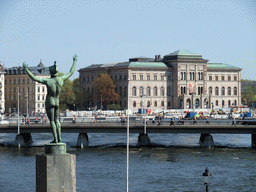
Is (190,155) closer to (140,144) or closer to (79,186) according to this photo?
(140,144)

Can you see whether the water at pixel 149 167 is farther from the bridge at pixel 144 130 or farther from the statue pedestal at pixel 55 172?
the statue pedestal at pixel 55 172

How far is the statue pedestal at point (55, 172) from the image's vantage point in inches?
746

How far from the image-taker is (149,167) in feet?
212

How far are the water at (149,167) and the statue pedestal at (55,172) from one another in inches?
1233

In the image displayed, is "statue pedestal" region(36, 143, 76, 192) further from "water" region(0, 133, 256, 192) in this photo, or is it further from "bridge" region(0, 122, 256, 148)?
"bridge" region(0, 122, 256, 148)

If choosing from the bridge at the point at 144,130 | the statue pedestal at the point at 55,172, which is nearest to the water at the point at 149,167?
the bridge at the point at 144,130

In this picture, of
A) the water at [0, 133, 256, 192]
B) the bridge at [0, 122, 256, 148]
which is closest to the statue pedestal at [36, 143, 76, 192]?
the water at [0, 133, 256, 192]

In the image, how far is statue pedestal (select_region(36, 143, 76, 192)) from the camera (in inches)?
746

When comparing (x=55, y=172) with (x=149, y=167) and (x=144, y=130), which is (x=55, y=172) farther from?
(x=144, y=130)

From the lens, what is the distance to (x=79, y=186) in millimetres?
52750

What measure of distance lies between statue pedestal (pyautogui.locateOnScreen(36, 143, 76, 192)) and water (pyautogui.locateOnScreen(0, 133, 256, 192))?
103 feet

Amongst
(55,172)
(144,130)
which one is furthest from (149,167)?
(55,172)

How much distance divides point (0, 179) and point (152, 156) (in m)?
23.3

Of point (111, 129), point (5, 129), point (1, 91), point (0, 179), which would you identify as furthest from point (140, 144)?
point (1, 91)
